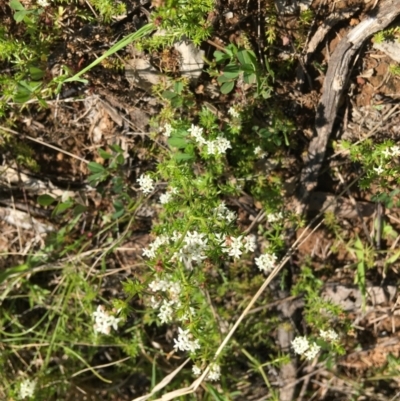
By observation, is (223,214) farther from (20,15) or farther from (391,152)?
(20,15)

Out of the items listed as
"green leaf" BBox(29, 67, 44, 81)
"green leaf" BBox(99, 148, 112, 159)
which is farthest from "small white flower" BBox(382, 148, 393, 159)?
"green leaf" BBox(29, 67, 44, 81)

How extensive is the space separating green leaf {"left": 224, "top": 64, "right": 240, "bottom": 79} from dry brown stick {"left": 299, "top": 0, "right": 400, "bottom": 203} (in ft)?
2.22

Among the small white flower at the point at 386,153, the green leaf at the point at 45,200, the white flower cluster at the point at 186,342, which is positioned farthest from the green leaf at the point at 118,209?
the small white flower at the point at 386,153

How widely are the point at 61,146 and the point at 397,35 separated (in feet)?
8.77

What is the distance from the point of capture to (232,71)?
3219 millimetres

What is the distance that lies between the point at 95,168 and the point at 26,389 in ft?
6.22

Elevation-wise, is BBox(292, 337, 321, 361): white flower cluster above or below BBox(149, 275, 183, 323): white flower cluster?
below

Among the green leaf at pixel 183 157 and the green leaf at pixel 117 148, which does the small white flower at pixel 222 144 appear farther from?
the green leaf at pixel 117 148

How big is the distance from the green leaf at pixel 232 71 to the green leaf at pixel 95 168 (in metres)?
1.26

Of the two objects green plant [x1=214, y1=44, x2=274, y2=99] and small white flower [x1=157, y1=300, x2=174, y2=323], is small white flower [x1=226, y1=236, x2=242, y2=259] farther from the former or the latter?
green plant [x1=214, y1=44, x2=274, y2=99]

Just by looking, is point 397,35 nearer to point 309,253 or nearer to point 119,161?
point 309,253

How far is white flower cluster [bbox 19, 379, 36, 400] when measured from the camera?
3982mm

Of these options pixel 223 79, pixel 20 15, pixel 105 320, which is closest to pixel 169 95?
pixel 223 79

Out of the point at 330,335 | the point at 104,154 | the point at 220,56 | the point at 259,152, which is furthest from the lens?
the point at 104,154
